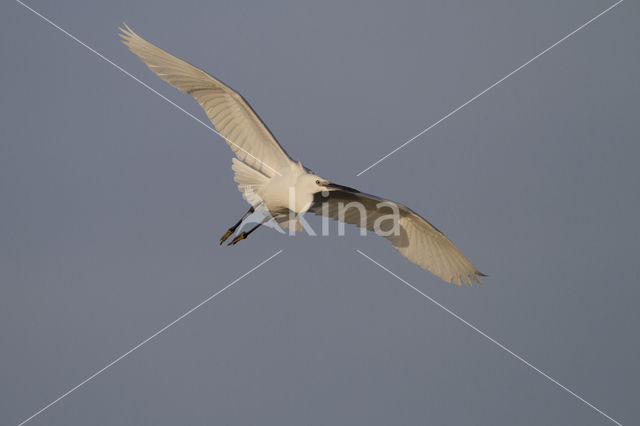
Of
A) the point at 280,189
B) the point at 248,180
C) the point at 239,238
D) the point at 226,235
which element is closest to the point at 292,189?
the point at 280,189

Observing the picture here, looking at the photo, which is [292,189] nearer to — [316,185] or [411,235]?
[316,185]

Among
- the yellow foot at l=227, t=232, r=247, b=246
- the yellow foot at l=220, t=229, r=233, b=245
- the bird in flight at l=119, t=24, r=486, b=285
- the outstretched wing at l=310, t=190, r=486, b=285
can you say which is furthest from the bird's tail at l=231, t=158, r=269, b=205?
the outstretched wing at l=310, t=190, r=486, b=285

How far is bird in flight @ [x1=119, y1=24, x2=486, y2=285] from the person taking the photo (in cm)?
1271

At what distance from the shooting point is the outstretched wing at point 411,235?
1376 centimetres

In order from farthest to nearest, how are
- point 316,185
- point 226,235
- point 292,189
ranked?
point 226,235, point 292,189, point 316,185

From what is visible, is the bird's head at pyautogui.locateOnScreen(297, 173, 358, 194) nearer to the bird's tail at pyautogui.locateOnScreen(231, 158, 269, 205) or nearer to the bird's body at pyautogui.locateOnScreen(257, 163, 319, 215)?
the bird's body at pyautogui.locateOnScreen(257, 163, 319, 215)

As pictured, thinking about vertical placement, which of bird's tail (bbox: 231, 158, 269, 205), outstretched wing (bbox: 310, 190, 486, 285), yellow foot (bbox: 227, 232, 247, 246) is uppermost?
bird's tail (bbox: 231, 158, 269, 205)

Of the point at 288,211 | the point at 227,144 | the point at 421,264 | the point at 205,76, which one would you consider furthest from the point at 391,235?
the point at 205,76

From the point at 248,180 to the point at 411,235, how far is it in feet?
8.72

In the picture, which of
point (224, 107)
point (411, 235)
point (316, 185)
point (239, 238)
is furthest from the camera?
point (411, 235)

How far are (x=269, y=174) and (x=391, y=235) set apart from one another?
2.21 meters

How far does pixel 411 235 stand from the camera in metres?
14.1

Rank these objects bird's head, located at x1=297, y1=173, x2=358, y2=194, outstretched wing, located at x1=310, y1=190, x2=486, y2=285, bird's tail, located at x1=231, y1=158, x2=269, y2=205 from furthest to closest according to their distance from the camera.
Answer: outstretched wing, located at x1=310, y1=190, x2=486, y2=285, bird's tail, located at x1=231, y1=158, x2=269, y2=205, bird's head, located at x1=297, y1=173, x2=358, y2=194

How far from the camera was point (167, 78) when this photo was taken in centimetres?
1288
